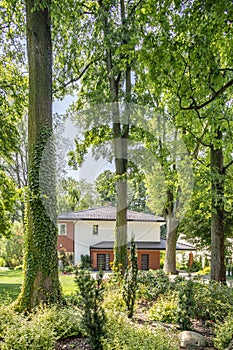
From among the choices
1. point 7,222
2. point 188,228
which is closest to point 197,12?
point 7,222

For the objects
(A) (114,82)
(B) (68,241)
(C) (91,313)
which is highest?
(A) (114,82)

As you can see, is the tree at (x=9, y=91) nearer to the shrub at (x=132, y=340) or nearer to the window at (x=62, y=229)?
the shrub at (x=132, y=340)

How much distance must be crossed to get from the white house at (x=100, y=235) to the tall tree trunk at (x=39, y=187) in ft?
30.7

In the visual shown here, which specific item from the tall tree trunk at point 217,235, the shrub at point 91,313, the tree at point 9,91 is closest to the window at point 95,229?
the tree at point 9,91

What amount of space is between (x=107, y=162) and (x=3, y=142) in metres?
2.84

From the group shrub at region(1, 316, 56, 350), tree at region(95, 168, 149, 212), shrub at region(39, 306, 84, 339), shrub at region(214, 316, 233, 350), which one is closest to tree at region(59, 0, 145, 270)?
tree at region(95, 168, 149, 212)

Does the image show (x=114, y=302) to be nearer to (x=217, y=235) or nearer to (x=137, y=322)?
(x=137, y=322)

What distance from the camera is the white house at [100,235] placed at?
15.3 metres

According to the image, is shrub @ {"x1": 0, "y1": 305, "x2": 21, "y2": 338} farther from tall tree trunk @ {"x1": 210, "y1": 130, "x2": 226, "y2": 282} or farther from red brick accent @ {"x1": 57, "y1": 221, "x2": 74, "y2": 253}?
red brick accent @ {"x1": 57, "y1": 221, "x2": 74, "y2": 253}

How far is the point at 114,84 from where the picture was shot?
8.44 m

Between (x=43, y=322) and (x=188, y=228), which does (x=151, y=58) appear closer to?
(x=43, y=322)

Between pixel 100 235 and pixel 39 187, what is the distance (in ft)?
38.0

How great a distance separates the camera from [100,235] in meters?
16.5

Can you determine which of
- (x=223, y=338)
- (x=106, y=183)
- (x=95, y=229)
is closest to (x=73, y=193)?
(x=106, y=183)
